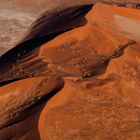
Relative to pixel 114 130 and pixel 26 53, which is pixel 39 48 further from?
pixel 114 130

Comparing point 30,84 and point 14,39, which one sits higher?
point 14,39

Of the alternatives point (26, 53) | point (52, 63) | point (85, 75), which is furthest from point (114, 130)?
point (26, 53)

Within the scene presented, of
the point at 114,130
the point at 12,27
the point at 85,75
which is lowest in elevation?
the point at 114,130

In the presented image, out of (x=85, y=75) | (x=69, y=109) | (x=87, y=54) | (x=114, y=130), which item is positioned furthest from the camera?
(x=87, y=54)

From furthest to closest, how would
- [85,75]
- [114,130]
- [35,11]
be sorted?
[35,11] → [85,75] → [114,130]

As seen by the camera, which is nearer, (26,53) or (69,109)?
(69,109)

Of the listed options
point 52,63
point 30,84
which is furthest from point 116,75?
point 30,84
